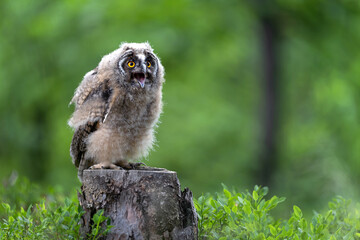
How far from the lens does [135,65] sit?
452 centimetres

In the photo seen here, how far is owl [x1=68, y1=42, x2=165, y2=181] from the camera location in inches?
179

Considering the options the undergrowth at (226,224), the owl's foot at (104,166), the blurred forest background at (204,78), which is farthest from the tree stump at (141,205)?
the blurred forest background at (204,78)

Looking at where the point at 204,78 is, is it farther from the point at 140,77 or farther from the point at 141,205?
the point at 141,205

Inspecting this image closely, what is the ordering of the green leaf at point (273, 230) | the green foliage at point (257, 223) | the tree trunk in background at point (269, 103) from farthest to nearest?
the tree trunk in background at point (269, 103)
the green foliage at point (257, 223)
the green leaf at point (273, 230)

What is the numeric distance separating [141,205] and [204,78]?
11.3 meters

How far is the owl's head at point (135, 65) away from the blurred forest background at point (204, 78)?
15.1 ft

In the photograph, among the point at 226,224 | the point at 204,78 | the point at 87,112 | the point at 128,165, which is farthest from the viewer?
the point at 204,78

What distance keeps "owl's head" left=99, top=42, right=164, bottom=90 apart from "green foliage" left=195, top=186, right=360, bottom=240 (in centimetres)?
128

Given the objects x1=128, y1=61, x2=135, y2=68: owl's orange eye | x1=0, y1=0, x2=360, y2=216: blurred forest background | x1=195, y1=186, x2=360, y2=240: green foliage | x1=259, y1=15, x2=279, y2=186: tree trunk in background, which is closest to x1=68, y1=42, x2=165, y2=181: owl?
x1=128, y1=61, x2=135, y2=68: owl's orange eye

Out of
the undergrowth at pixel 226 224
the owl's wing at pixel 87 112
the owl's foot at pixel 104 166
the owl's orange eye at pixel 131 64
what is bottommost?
the undergrowth at pixel 226 224

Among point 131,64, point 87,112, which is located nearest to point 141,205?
point 87,112

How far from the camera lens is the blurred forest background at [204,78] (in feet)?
31.1

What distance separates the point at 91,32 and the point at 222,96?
19.2ft

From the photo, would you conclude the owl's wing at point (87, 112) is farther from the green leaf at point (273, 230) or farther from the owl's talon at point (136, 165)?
the green leaf at point (273, 230)
